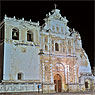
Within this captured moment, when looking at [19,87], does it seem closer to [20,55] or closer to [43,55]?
[20,55]

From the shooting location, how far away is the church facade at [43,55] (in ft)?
86.8

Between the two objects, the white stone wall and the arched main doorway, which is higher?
the white stone wall

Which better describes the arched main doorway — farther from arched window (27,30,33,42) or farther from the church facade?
arched window (27,30,33,42)

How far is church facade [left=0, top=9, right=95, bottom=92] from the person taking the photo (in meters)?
26.5

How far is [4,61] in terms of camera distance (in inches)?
1016

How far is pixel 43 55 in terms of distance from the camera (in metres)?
29.8

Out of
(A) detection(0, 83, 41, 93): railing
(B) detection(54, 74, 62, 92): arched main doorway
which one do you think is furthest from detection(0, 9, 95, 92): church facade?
(A) detection(0, 83, 41, 93): railing

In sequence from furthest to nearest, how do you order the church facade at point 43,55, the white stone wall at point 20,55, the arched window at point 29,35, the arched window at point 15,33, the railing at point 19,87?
the arched window at point 29,35
the arched window at point 15,33
the church facade at point 43,55
the white stone wall at point 20,55
the railing at point 19,87

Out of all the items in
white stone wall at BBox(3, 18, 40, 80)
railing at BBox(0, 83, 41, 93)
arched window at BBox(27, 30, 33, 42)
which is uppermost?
arched window at BBox(27, 30, 33, 42)

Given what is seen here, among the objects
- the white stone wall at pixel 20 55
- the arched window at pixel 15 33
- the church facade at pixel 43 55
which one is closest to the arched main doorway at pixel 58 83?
the church facade at pixel 43 55

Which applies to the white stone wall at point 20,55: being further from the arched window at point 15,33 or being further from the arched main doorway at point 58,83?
the arched main doorway at point 58,83

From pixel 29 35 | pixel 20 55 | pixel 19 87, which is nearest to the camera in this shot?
pixel 19 87

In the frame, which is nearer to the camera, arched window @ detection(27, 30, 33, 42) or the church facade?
the church facade

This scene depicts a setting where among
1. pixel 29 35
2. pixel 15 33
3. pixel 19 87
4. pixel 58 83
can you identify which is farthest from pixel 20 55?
pixel 58 83
